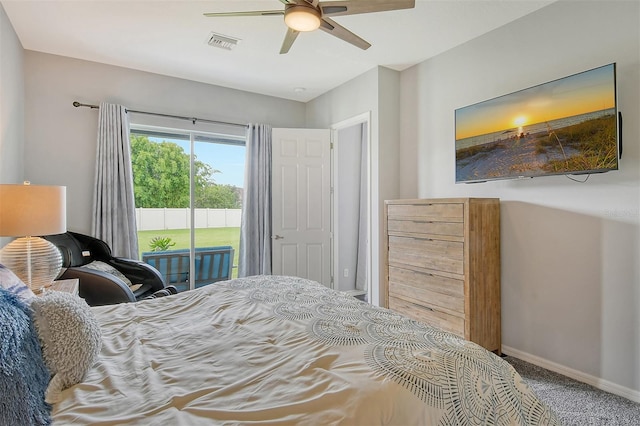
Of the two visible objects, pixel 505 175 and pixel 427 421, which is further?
pixel 505 175

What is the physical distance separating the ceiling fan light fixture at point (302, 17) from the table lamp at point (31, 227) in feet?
5.93

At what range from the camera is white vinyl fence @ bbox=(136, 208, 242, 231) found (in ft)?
12.7

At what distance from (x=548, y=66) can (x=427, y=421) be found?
8.81ft

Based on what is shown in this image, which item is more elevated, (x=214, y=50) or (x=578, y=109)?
(x=214, y=50)

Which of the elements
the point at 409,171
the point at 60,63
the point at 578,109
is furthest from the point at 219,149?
the point at 578,109

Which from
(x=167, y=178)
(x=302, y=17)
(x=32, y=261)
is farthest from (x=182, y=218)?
(x=302, y=17)

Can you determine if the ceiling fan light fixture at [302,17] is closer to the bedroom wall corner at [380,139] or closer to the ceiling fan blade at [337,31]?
Result: the ceiling fan blade at [337,31]

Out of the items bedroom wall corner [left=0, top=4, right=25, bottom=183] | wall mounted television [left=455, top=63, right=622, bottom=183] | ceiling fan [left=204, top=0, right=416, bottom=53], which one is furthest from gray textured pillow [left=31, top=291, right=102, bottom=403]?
wall mounted television [left=455, top=63, right=622, bottom=183]

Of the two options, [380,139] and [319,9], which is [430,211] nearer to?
[380,139]

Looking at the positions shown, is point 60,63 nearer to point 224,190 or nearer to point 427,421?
point 224,190

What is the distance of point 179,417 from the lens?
85cm

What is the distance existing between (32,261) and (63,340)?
4.74ft

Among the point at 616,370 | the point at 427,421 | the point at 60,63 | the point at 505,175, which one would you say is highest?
the point at 60,63

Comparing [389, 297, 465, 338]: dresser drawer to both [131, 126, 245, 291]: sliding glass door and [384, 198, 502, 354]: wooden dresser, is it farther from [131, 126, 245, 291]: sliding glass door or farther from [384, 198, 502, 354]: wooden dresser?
[131, 126, 245, 291]: sliding glass door
